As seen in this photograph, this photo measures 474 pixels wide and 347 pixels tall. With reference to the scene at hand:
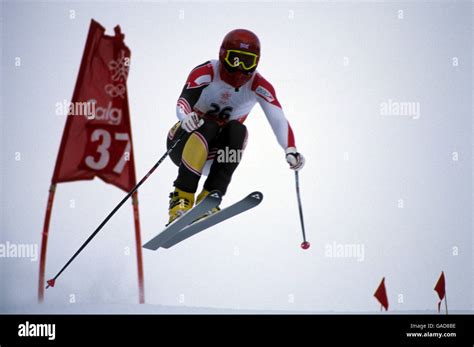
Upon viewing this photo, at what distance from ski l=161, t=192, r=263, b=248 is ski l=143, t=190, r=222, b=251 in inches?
3.6

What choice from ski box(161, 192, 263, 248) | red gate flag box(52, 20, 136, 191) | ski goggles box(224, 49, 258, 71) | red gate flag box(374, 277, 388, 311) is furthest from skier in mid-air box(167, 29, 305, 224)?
red gate flag box(52, 20, 136, 191)

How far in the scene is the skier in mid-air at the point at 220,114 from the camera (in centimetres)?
489

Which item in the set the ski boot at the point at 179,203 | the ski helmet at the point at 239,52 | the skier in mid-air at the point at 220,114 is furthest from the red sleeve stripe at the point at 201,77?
the ski boot at the point at 179,203

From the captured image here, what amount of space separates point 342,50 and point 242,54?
36.8ft

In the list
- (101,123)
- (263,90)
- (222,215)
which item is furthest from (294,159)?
(101,123)

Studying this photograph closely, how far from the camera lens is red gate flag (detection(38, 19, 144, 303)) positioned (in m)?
8.31

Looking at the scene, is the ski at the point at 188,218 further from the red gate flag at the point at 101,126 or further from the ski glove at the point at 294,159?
the red gate flag at the point at 101,126

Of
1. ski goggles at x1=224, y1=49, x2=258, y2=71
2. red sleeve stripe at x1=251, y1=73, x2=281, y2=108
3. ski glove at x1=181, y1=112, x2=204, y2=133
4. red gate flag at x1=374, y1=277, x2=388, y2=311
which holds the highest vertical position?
ski goggles at x1=224, y1=49, x2=258, y2=71

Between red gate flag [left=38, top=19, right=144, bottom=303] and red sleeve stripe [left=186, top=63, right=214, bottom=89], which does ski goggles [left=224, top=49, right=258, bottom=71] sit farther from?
red gate flag [left=38, top=19, right=144, bottom=303]

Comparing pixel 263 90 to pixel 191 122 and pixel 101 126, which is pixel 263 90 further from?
pixel 101 126

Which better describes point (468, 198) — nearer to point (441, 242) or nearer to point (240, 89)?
point (441, 242)

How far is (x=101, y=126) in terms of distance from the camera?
8.62 metres
